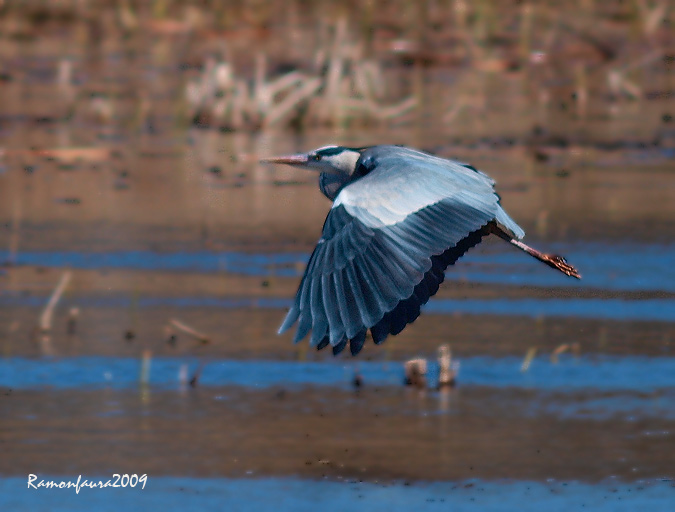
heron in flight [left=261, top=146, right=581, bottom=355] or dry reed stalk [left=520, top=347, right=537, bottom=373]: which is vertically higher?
heron in flight [left=261, top=146, right=581, bottom=355]

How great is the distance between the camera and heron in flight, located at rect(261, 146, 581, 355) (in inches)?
187

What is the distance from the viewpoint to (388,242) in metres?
5.08

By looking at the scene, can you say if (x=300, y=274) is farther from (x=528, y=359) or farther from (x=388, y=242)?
(x=388, y=242)

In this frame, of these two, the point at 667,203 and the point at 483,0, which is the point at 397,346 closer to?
the point at 667,203

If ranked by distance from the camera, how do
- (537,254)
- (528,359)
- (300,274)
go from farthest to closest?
(300,274) → (528,359) → (537,254)

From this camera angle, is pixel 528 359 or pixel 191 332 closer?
pixel 528 359

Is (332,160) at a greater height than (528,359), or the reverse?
(332,160)

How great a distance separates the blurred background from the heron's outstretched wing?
881mm

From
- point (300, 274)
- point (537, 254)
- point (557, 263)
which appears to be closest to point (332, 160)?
point (537, 254)

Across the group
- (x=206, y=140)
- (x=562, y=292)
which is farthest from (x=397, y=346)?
(x=206, y=140)

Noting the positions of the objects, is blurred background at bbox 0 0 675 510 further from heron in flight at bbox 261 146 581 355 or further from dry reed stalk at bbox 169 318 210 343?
heron in flight at bbox 261 146 581 355

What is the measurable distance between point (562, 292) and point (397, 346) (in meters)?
1.57

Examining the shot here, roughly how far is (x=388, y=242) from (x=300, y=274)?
405 centimetres

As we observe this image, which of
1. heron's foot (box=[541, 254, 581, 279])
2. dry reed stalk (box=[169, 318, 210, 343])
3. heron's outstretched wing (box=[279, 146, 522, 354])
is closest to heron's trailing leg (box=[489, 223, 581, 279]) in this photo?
heron's foot (box=[541, 254, 581, 279])
